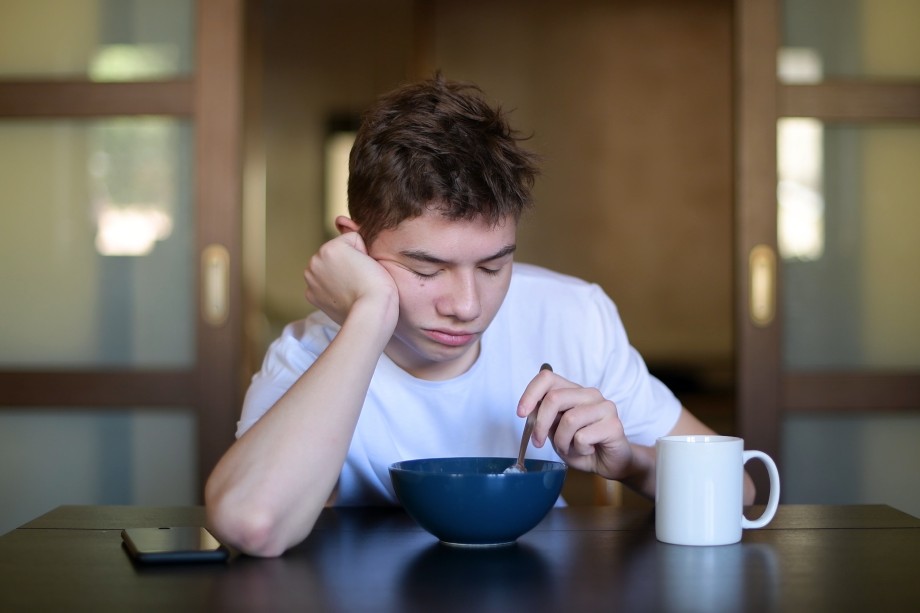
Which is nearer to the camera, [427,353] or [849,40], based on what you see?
[427,353]

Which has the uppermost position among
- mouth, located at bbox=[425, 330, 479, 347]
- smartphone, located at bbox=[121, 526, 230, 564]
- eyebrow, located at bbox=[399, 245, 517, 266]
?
eyebrow, located at bbox=[399, 245, 517, 266]

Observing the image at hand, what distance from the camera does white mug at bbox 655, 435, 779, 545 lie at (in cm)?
115

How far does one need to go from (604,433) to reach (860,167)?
5.97 feet

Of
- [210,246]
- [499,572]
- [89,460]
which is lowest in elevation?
[89,460]

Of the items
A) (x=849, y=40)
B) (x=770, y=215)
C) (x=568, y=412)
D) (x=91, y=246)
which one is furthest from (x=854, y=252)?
(x=91, y=246)

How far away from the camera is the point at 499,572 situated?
1030mm

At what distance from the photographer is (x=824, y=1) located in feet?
9.30

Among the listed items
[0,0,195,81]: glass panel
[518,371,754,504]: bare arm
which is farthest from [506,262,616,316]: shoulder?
[0,0,195,81]: glass panel

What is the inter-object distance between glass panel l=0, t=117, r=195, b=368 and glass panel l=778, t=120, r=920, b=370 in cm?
158

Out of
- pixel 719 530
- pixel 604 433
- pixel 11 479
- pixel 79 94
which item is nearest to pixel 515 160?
pixel 604 433

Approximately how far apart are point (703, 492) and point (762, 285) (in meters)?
1.70

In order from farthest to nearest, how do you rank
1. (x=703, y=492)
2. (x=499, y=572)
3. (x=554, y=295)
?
1. (x=554, y=295)
2. (x=703, y=492)
3. (x=499, y=572)

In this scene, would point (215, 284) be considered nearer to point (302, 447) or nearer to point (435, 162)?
point (435, 162)

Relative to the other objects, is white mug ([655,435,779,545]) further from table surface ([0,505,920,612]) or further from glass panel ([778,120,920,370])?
glass panel ([778,120,920,370])
